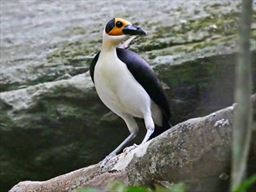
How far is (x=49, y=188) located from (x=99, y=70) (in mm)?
828

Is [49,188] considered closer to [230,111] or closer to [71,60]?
[230,111]

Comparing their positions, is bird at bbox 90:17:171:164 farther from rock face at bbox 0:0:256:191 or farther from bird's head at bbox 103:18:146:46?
rock face at bbox 0:0:256:191

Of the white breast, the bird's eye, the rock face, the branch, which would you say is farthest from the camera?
the rock face

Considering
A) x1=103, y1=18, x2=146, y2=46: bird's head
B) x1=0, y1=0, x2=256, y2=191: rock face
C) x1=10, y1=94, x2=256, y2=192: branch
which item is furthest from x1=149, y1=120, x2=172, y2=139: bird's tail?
x1=10, y1=94, x2=256, y2=192: branch

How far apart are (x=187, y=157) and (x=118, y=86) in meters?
1.57

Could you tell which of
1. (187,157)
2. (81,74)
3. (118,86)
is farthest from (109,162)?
(81,74)

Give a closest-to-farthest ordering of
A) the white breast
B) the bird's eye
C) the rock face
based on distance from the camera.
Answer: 1. the white breast
2. the bird's eye
3. the rock face

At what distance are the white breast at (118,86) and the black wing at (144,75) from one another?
0.03 meters

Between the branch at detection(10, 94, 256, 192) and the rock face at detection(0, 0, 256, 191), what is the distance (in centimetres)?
161

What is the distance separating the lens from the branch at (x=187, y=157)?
8.64 ft

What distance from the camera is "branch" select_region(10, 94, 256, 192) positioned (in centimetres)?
263

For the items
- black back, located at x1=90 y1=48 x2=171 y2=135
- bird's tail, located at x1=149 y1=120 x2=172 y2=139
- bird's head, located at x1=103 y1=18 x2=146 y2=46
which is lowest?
bird's tail, located at x1=149 y1=120 x2=172 y2=139

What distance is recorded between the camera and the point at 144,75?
4.36m

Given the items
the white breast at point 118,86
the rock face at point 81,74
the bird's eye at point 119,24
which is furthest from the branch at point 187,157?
the rock face at point 81,74
